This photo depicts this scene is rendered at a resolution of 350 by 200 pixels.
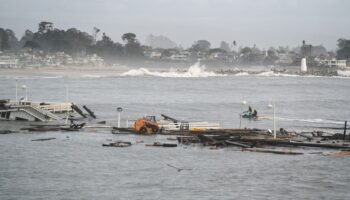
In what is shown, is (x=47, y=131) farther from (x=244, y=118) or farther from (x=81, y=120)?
(x=244, y=118)

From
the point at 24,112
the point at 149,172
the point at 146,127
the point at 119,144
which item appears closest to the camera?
the point at 149,172

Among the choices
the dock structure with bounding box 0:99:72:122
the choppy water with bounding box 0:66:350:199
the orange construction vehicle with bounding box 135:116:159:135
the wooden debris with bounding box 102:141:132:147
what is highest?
the dock structure with bounding box 0:99:72:122

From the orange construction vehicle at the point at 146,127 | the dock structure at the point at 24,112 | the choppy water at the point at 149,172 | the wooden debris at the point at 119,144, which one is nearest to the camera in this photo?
the choppy water at the point at 149,172

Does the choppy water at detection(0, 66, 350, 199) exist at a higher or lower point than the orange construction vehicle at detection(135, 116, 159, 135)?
lower

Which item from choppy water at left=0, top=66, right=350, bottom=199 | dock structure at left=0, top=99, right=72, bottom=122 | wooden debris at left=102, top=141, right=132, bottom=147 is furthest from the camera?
dock structure at left=0, top=99, right=72, bottom=122

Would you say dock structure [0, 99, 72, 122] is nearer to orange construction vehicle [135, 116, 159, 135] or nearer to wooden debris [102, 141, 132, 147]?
orange construction vehicle [135, 116, 159, 135]

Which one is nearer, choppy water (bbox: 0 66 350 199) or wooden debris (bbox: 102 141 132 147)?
choppy water (bbox: 0 66 350 199)

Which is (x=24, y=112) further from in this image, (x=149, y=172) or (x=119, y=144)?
(x=149, y=172)

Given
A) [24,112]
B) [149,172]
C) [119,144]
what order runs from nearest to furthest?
1. [149,172]
2. [119,144]
3. [24,112]

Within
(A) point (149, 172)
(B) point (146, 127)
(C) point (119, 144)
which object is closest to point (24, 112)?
(B) point (146, 127)

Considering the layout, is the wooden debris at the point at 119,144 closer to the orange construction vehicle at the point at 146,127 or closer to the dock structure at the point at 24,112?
the orange construction vehicle at the point at 146,127

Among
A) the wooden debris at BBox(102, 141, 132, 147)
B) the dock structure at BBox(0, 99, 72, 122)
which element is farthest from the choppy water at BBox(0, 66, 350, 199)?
the dock structure at BBox(0, 99, 72, 122)

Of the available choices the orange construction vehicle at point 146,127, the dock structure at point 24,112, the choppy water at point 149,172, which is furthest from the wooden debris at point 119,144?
the dock structure at point 24,112

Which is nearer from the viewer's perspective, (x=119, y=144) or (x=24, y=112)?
(x=119, y=144)
